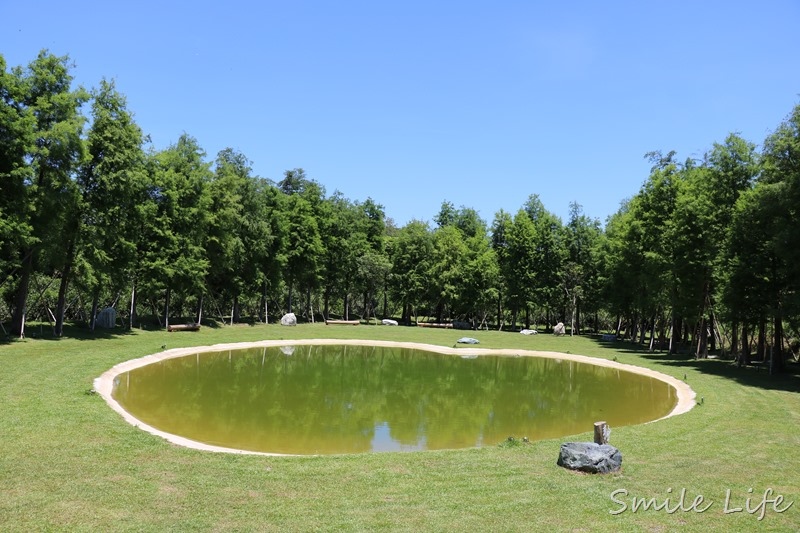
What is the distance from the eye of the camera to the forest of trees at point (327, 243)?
27.3 meters

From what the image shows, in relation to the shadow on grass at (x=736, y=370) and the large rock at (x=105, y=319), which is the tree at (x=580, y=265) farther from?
the large rock at (x=105, y=319)

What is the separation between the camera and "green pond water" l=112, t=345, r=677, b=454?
50.0 feet

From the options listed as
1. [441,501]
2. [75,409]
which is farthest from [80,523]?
[75,409]

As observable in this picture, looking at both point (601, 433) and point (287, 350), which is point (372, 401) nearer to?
point (601, 433)

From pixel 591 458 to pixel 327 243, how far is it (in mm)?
49968

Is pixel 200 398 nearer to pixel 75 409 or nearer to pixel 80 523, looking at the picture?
pixel 75 409

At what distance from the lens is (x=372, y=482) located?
9922mm

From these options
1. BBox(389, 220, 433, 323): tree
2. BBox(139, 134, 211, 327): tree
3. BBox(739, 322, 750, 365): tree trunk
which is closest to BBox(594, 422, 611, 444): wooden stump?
BBox(739, 322, 750, 365): tree trunk

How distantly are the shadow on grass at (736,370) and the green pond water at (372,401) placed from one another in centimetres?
388

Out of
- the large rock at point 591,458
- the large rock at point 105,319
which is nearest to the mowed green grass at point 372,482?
the large rock at point 591,458

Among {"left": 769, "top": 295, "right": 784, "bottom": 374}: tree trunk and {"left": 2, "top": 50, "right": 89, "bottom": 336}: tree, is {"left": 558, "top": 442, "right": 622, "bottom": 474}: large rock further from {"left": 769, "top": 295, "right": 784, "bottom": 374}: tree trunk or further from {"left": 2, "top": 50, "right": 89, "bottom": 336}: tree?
{"left": 2, "top": 50, "right": 89, "bottom": 336}: tree

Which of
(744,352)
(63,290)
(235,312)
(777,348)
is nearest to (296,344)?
(63,290)

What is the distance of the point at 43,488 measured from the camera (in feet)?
29.4

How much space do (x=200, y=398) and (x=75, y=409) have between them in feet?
17.2
